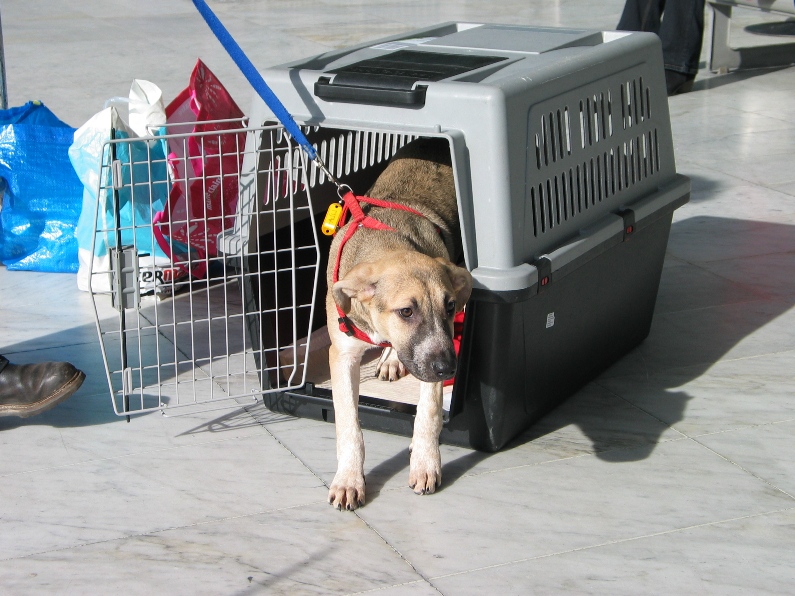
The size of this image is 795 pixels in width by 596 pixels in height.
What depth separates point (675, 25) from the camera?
8375 millimetres

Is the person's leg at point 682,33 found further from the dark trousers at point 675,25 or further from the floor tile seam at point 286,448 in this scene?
the floor tile seam at point 286,448

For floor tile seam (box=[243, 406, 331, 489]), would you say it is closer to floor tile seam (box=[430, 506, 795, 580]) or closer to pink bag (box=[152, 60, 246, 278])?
floor tile seam (box=[430, 506, 795, 580])

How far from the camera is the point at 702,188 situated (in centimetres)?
636

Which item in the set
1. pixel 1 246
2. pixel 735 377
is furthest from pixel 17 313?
pixel 735 377

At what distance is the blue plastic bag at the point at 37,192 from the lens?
514 cm

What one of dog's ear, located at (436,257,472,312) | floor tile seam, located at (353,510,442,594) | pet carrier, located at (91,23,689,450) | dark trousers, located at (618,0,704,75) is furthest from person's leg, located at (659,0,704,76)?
floor tile seam, located at (353,510,442,594)

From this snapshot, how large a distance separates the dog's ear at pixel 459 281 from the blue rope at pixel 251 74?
2.17 feet

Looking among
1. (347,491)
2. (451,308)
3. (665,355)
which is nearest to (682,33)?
(665,355)

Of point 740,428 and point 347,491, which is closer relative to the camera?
point 347,491

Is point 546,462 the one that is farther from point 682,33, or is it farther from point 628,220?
point 682,33

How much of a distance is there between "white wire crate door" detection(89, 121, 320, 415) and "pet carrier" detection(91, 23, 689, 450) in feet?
0.05

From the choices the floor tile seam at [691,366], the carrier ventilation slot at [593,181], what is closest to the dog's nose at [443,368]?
the carrier ventilation slot at [593,181]

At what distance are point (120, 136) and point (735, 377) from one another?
9.46ft

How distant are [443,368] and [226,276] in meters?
1.70
